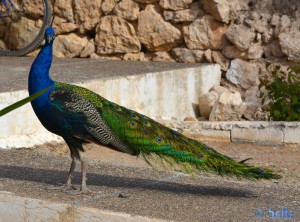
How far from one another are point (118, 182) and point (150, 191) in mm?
338

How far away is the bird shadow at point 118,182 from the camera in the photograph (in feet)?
15.9

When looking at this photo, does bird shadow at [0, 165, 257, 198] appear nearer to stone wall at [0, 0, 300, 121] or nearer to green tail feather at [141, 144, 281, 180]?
green tail feather at [141, 144, 281, 180]

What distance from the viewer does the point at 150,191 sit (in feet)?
15.9

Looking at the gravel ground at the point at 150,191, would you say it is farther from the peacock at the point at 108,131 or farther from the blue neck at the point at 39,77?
the blue neck at the point at 39,77

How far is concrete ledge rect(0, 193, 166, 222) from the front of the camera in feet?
13.5

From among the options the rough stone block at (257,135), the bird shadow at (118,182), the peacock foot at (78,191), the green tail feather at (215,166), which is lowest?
the rough stone block at (257,135)

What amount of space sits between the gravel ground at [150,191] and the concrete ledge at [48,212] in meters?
0.09

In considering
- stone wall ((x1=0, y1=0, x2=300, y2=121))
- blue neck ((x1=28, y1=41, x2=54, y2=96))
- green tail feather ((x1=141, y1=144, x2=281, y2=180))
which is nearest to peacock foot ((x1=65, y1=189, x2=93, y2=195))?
green tail feather ((x1=141, y1=144, x2=281, y2=180))

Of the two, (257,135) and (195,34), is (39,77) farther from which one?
(195,34)

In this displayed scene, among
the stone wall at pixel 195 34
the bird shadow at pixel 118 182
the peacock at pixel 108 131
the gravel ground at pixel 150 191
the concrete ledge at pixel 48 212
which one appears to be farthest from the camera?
the stone wall at pixel 195 34

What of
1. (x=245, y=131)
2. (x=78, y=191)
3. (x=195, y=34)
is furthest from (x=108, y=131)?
(x=195, y=34)

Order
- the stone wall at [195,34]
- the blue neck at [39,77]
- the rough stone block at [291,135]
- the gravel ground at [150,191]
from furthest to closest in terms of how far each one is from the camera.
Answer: the stone wall at [195,34]
the rough stone block at [291,135]
the blue neck at [39,77]
the gravel ground at [150,191]

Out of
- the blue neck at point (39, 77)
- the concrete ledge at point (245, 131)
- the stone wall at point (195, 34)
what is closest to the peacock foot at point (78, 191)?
the blue neck at point (39, 77)

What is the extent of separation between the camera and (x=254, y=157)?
7.52 m
